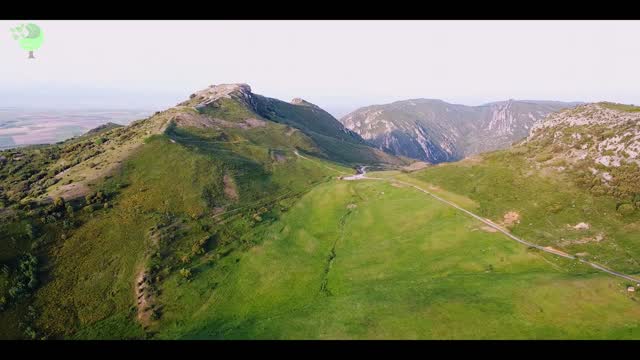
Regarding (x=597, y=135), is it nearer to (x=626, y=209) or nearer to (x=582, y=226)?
(x=626, y=209)

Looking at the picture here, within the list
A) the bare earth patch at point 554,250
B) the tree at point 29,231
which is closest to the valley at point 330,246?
the tree at point 29,231

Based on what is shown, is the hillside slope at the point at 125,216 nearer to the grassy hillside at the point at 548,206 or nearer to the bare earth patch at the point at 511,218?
the grassy hillside at the point at 548,206

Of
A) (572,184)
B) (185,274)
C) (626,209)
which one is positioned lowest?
(185,274)

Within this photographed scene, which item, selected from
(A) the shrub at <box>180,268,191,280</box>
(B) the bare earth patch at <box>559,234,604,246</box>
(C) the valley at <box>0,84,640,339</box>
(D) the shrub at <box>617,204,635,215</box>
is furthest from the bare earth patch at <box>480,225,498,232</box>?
(A) the shrub at <box>180,268,191,280</box>

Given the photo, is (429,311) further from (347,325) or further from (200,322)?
(200,322)

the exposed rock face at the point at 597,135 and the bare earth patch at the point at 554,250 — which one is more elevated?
Answer: the exposed rock face at the point at 597,135

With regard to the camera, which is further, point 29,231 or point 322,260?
point 322,260

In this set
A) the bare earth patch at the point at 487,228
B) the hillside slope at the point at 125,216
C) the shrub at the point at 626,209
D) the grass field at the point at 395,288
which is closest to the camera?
the grass field at the point at 395,288

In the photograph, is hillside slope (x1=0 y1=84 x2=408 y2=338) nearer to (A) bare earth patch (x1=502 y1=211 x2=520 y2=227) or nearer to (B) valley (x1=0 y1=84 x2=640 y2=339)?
(B) valley (x1=0 y1=84 x2=640 y2=339)

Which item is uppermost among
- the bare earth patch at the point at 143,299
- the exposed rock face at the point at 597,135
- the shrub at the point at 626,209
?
the exposed rock face at the point at 597,135

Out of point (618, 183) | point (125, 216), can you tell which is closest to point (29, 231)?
point (125, 216)

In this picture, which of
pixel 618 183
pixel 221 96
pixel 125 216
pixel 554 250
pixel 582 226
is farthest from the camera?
pixel 221 96
